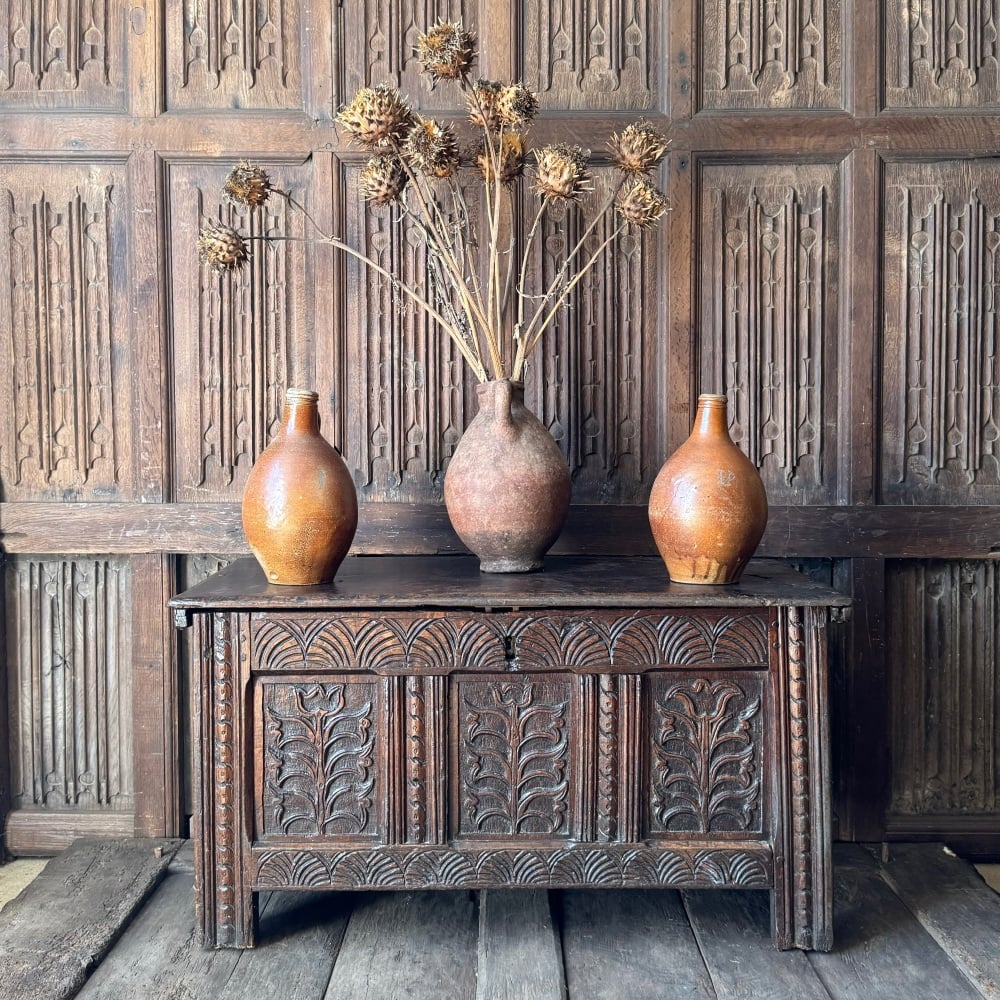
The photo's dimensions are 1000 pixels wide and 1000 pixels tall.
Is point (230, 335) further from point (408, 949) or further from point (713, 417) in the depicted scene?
point (408, 949)

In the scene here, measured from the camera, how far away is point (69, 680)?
2158mm

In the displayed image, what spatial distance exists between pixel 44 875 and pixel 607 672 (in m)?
1.40

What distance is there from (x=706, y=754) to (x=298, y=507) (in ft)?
2.99

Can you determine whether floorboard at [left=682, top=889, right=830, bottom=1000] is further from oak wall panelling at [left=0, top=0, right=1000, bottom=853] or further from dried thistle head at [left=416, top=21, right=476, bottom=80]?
dried thistle head at [left=416, top=21, right=476, bottom=80]

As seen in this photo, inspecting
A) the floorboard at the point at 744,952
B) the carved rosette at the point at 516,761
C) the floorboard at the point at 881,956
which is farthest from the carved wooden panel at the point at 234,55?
the floorboard at the point at 881,956

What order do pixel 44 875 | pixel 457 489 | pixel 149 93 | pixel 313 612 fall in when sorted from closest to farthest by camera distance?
pixel 313 612, pixel 457 489, pixel 44 875, pixel 149 93

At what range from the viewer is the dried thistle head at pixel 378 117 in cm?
167

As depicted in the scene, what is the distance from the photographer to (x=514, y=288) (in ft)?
6.97

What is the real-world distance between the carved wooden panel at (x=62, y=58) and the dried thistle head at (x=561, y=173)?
3.68ft

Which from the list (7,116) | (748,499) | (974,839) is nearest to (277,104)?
(7,116)

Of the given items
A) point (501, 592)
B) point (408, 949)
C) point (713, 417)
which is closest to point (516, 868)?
point (408, 949)

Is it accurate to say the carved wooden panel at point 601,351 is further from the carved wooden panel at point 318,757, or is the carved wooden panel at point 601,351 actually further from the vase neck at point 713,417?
the carved wooden panel at point 318,757

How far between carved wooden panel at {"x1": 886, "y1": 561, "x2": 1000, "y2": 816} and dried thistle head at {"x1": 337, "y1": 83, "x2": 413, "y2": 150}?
156 cm

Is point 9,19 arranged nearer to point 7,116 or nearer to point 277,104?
point 7,116
